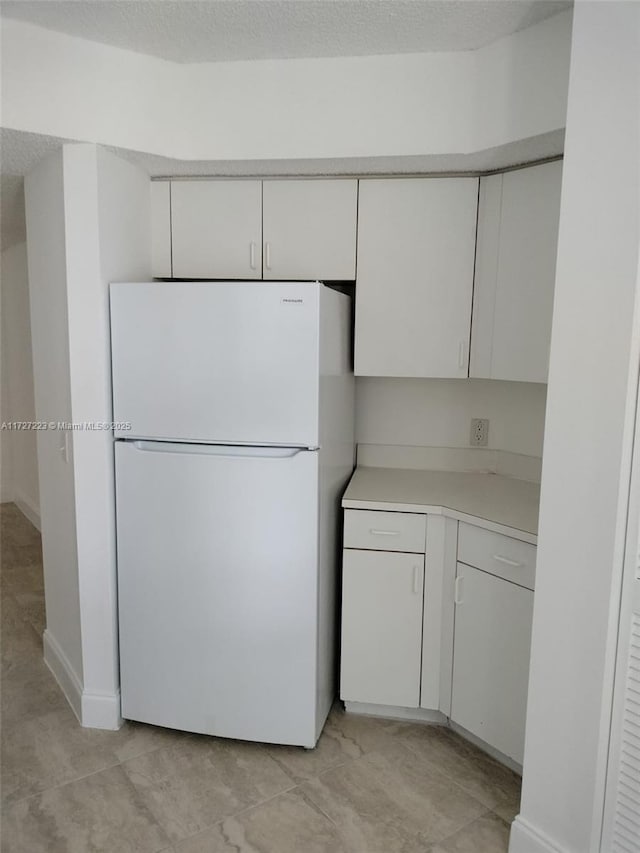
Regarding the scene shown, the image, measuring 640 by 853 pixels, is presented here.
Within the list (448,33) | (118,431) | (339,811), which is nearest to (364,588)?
(339,811)

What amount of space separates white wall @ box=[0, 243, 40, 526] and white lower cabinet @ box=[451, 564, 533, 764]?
11.3 ft

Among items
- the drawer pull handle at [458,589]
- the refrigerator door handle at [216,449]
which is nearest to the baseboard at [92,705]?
the refrigerator door handle at [216,449]

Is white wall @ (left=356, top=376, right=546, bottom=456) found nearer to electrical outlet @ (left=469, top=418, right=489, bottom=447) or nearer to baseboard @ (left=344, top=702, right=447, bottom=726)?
electrical outlet @ (left=469, top=418, right=489, bottom=447)

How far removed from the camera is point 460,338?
2430 millimetres

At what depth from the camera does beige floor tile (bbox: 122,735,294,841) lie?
198 centimetres

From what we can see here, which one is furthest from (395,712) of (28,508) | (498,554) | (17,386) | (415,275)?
(17,386)

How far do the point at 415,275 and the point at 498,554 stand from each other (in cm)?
107


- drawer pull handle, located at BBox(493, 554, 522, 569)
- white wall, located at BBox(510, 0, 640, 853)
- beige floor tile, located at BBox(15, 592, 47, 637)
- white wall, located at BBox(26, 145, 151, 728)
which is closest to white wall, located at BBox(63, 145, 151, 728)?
white wall, located at BBox(26, 145, 151, 728)

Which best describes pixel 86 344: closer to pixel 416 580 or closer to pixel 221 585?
pixel 221 585

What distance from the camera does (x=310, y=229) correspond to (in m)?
2.45

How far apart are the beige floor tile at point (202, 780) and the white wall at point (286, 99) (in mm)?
2106

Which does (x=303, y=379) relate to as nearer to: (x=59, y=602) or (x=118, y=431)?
Result: (x=118, y=431)

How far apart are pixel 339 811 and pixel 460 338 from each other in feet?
5.47

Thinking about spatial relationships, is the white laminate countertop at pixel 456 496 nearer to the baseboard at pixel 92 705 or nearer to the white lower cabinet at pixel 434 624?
the white lower cabinet at pixel 434 624
